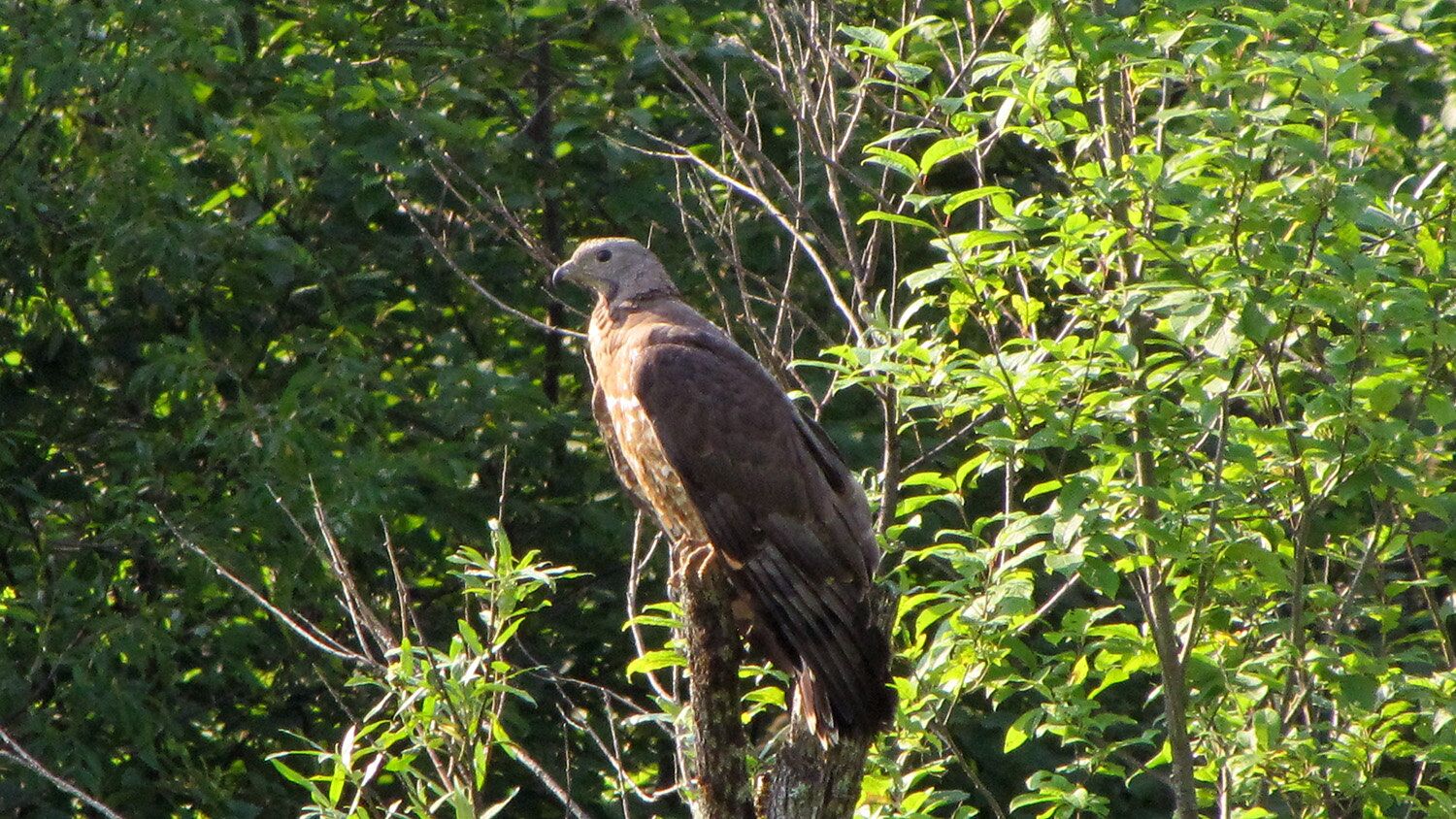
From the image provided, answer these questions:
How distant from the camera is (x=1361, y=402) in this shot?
379cm

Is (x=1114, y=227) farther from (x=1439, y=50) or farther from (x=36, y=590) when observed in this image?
(x=36, y=590)

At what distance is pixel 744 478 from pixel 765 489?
58mm

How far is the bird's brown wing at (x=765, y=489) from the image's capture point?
393 cm

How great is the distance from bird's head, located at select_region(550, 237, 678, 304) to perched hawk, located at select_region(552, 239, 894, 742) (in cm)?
10

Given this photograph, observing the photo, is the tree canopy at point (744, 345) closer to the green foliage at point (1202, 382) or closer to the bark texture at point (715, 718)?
the green foliage at point (1202, 382)

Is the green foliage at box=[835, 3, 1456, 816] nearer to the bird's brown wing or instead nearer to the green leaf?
the bird's brown wing

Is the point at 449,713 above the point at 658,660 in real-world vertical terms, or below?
above

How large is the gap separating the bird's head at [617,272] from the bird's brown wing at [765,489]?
15.6 inches

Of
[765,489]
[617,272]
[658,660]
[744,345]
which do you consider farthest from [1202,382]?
[744,345]

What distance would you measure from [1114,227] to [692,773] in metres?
1.42

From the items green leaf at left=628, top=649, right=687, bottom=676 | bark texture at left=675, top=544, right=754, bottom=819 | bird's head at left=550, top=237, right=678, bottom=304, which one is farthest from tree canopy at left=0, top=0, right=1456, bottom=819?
bird's head at left=550, top=237, right=678, bottom=304

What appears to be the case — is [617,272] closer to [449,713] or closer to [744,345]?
[744,345]

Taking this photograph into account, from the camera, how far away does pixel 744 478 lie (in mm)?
4293

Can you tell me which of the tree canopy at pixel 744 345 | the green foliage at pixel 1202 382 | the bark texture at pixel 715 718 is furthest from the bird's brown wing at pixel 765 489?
the bark texture at pixel 715 718
